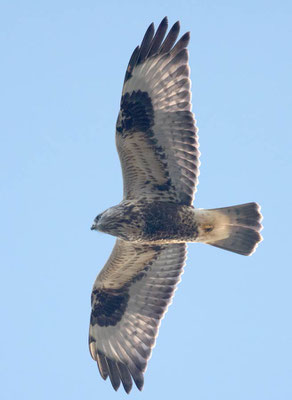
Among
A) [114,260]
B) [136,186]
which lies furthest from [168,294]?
[136,186]

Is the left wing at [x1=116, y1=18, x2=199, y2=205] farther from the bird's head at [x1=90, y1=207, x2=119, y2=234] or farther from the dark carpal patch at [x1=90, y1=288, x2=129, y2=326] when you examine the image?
the dark carpal patch at [x1=90, y1=288, x2=129, y2=326]

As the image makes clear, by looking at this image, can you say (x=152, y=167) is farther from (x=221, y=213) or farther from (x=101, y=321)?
(x=101, y=321)

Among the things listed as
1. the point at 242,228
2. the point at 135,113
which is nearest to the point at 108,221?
the point at 135,113

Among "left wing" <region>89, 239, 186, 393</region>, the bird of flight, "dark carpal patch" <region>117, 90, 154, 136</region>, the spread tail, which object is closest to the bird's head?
the bird of flight

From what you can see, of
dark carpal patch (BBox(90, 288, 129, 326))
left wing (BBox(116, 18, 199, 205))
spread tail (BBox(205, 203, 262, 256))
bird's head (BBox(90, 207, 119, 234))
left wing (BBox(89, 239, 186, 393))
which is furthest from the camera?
dark carpal patch (BBox(90, 288, 129, 326))

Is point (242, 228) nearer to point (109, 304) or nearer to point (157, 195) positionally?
point (157, 195)
